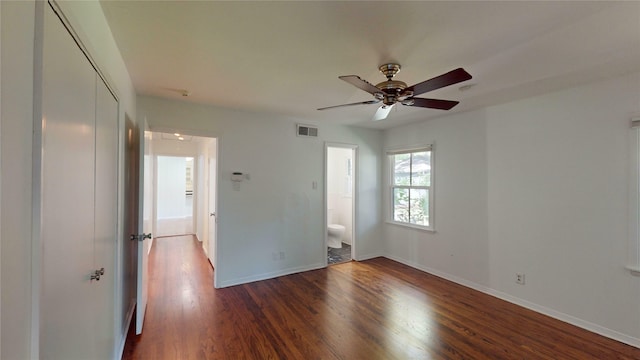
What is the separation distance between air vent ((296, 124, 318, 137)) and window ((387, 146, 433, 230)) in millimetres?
1523

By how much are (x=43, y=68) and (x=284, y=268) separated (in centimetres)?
364

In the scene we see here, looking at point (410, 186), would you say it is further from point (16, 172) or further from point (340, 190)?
point (16, 172)

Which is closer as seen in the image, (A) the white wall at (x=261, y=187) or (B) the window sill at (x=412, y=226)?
(A) the white wall at (x=261, y=187)

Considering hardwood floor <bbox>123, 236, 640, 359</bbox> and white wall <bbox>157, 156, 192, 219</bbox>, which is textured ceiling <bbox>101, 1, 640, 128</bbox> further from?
→ white wall <bbox>157, 156, 192, 219</bbox>

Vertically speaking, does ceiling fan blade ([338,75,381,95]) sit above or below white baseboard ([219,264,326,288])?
above

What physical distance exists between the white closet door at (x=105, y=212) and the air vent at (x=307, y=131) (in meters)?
2.51

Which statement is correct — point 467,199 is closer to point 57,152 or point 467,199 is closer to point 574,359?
point 574,359

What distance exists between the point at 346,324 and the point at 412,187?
104 inches

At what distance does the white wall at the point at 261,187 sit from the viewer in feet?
11.5

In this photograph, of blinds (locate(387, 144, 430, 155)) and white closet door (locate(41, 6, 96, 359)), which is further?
blinds (locate(387, 144, 430, 155))

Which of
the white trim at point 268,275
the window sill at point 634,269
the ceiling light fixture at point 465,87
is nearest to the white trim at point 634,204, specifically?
the window sill at point 634,269

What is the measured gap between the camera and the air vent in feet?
13.6

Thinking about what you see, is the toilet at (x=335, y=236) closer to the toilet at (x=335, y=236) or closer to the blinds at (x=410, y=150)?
the toilet at (x=335, y=236)

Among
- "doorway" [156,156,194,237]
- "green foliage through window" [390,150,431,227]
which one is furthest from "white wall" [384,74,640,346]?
"doorway" [156,156,194,237]
